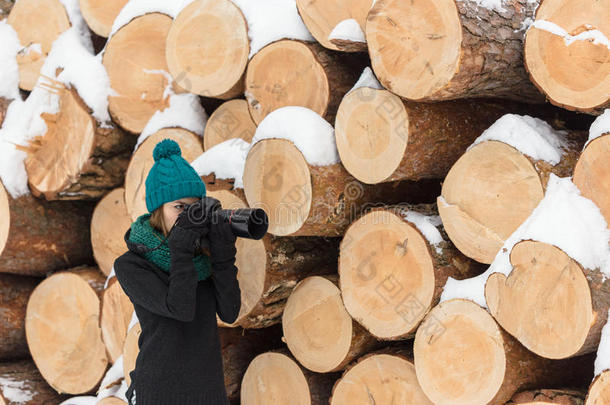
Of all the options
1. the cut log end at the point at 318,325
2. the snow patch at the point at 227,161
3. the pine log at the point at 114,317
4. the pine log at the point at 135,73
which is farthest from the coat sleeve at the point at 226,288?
the pine log at the point at 135,73

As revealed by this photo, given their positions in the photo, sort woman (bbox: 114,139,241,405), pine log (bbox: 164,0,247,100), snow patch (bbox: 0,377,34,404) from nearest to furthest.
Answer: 1. woman (bbox: 114,139,241,405)
2. pine log (bbox: 164,0,247,100)
3. snow patch (bbox: 0,377,34,404)

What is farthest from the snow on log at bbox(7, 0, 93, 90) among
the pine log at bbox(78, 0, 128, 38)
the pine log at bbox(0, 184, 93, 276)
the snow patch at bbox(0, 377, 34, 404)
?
the snow patch at bbox(0, 377, 34, 404)

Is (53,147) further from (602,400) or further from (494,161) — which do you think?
(602,400)

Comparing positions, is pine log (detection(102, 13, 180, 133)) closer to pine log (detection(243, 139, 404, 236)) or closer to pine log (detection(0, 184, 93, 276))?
pine log (detection(0, 184, 93, 276))

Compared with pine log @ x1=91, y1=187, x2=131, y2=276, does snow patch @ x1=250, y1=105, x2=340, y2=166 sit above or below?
above

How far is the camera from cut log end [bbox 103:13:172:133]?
270 centimetres

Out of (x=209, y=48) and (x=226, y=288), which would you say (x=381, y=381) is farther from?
(x=209, y=48)

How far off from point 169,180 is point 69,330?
1.46 m

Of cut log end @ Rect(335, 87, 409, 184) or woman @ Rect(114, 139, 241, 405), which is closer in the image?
woman @ Rect(114, 139, 241, 405)

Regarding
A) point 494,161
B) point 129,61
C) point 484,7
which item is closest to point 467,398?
point 494,161

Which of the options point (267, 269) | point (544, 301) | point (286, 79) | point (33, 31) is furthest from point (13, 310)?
point (544, 301)

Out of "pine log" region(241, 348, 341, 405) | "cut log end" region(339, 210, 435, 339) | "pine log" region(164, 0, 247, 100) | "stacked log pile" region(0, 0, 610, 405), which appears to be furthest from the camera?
"pine log" region(164, 0, 247, 100)

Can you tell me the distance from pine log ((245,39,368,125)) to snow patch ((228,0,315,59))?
1.1 inches

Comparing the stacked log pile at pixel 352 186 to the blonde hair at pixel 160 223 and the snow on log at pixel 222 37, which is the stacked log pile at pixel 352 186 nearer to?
the snow on log at pixel 222 37
